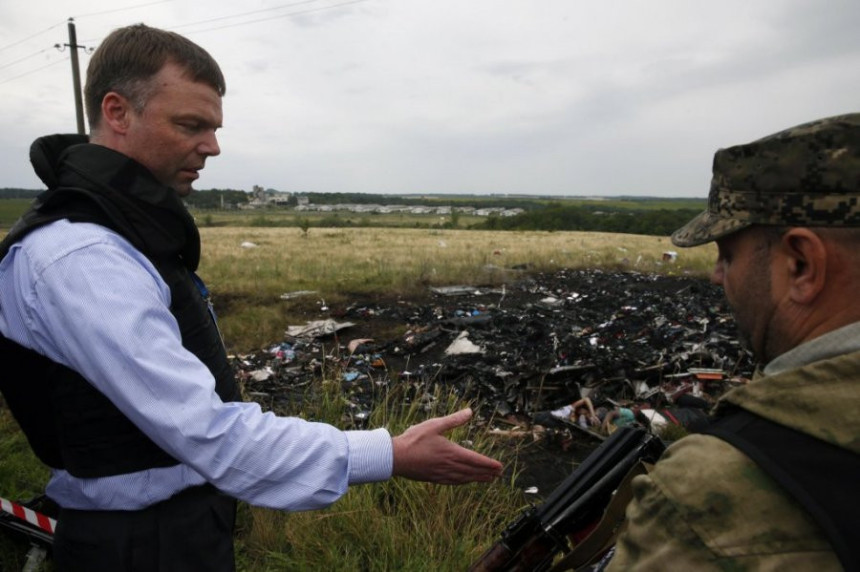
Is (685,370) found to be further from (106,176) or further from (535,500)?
(106,176)

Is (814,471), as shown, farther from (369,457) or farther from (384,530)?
(384,530)

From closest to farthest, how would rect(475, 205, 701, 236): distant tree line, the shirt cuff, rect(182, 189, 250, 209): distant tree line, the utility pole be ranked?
the shirt cuff < the utility pole < rect(475, 205, 701, 236): distant tree line < rect(182, 189, 250, 209): distant tree line

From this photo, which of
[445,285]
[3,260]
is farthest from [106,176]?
[445,285]

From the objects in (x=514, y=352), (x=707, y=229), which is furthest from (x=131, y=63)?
(x=514, y=352)

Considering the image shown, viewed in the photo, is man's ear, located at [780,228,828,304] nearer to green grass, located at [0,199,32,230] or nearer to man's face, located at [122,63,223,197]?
man's face, located at [122,63,223,197]

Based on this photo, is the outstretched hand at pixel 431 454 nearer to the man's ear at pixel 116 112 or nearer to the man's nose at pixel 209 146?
the man's nose at pixel 209 146

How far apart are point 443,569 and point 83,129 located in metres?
14.3

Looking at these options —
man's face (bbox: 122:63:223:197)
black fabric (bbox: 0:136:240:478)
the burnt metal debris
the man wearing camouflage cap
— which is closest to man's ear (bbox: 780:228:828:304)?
→ the man wearing camouflage cap

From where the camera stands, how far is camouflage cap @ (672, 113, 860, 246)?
110 centimetres

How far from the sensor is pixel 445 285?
13836 mm

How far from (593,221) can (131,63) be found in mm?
65257

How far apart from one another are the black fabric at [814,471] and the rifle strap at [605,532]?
796 millimetres

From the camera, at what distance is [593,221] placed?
6312 cm

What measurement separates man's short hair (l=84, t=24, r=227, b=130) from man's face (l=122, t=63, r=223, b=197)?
0.09ft
